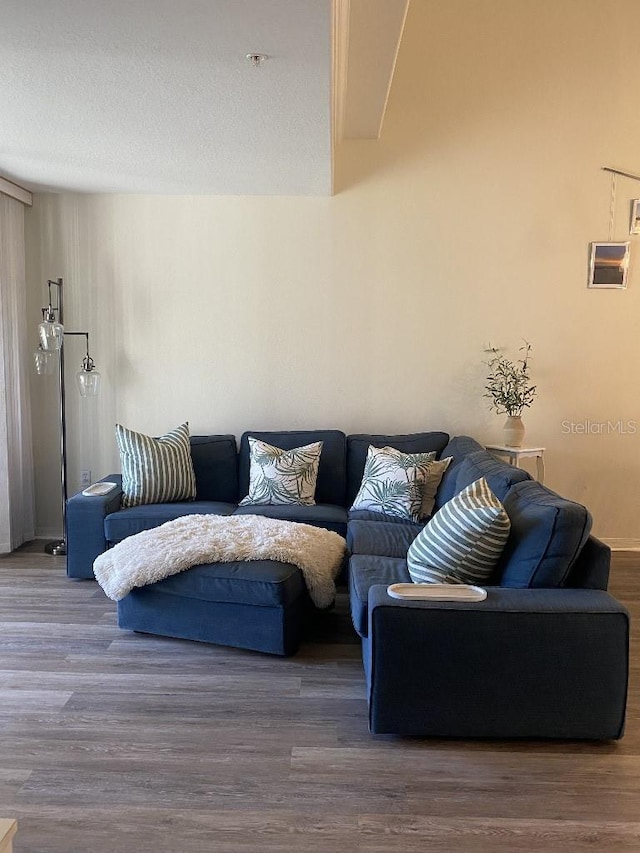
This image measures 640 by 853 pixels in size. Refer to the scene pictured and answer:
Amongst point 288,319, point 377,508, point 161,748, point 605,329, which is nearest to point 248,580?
point 161,748

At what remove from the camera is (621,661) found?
8.14ft

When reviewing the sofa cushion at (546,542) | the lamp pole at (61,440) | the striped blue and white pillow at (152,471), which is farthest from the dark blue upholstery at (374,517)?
the lamp pole at (61,440)

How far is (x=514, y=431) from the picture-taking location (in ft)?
15.4

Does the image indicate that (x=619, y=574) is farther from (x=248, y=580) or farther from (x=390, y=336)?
(x=248, y=580)

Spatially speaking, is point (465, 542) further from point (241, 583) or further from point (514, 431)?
point (514, 431)

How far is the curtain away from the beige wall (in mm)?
159

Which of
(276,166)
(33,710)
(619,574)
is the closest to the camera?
(33,710)

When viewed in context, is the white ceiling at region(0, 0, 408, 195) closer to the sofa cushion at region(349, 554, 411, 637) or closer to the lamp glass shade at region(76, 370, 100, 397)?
the lamp glass shade at region(76, 370, 100, 397)

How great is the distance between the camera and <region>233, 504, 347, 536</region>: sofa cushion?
4160 mm

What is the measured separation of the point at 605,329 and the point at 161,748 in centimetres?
A: 397

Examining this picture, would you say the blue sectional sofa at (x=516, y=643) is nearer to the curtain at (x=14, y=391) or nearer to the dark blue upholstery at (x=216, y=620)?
the dark blue upholstery at (x=216, y=620)

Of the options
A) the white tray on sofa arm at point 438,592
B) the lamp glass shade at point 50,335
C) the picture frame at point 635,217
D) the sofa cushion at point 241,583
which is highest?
the picture frame at point 635,217

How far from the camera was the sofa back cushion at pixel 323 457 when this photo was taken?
15.4 feet

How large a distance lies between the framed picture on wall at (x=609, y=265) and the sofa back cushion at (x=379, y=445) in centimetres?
153
